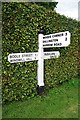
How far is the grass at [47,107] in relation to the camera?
587 cm

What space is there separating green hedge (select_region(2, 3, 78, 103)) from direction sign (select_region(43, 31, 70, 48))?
0.33 metres

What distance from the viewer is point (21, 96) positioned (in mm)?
6879

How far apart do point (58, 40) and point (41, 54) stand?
0.83 metres

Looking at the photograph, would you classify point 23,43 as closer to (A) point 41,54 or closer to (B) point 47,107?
(A) point 41,54

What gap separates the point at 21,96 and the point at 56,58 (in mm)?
2381

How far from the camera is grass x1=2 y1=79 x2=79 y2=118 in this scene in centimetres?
587

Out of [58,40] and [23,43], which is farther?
[23,43]

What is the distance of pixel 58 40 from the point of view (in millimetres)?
6766

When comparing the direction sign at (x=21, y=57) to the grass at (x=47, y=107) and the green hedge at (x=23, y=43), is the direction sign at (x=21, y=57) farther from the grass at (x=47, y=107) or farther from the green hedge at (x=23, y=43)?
the grass at (x=47, y=107)

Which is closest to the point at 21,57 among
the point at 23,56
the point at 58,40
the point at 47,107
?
the point at 23,56

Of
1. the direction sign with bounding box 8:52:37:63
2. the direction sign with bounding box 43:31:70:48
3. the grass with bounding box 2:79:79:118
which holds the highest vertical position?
the direction sign with bounding box 43:31:70:48

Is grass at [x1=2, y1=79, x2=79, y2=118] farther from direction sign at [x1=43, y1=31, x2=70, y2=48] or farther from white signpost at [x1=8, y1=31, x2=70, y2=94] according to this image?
direction sign at [x1=43, y1=31, x2=70, y2=48]

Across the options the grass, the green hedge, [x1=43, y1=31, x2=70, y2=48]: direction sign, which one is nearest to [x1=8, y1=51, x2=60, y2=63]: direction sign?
Result: the green hedge

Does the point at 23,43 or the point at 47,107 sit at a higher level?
the point at 23,43
